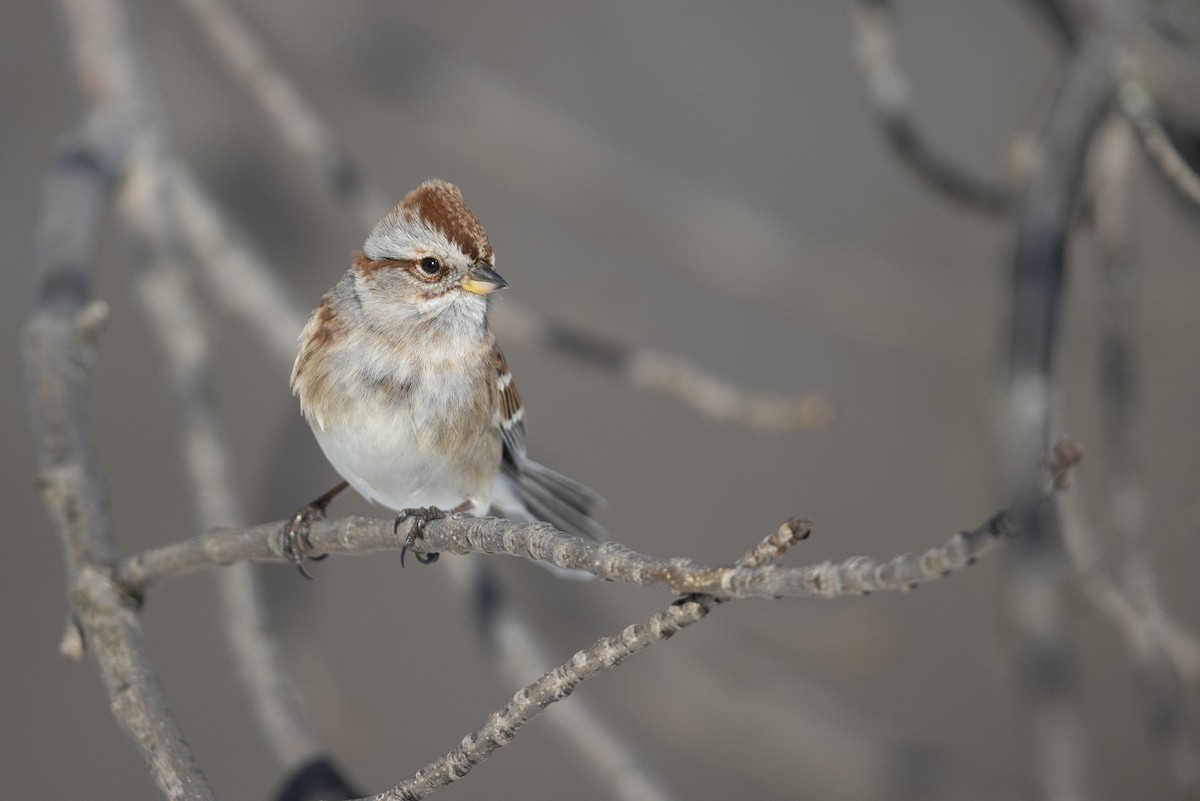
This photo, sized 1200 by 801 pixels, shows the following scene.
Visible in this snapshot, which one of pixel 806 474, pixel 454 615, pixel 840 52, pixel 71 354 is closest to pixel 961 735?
pixel 806 474

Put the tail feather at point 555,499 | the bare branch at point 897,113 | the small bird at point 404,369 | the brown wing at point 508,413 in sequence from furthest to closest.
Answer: the bare branch at point 897,113, the tail feather at point 555,499, the brown wing at point 508,413, the small bird at point 404,369

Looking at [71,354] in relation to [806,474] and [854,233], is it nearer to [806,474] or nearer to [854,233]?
[806,474]

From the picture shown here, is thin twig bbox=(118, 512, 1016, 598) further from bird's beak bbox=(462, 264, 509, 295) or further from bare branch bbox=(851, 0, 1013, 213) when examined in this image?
bare branch bbox=(851, 0, 1013, 213)

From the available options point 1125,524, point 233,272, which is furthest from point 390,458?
point 1125,524

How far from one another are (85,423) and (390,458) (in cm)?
54

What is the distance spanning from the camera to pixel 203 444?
2.39 metres

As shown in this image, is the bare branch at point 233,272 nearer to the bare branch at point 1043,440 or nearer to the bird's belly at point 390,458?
the bird's belly at point 390,458

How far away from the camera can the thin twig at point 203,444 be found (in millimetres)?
2049

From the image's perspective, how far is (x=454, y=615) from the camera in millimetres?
4887

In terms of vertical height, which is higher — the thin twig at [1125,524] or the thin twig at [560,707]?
the thin twig at [1125,524]

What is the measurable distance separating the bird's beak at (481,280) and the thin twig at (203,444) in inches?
26.4

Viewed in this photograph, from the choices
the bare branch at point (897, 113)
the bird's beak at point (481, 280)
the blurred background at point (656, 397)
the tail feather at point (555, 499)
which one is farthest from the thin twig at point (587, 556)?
the bare branch at point (897, 113)

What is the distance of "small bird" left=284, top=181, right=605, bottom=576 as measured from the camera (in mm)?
2176

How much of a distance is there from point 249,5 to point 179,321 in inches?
78.5
